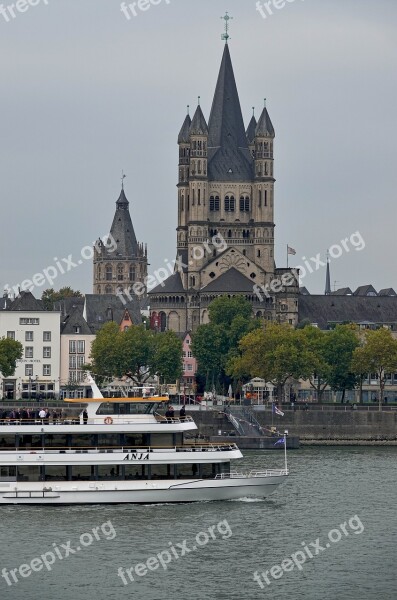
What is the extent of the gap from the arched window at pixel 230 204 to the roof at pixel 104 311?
573 inches

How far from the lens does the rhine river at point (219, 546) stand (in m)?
54.6

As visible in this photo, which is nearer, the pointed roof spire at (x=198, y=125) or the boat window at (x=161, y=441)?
the boat window at (x=161, y=441)

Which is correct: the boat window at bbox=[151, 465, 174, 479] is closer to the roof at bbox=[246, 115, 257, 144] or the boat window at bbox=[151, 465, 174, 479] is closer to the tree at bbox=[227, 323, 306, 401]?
the tree at bbox=[227, 323, 306, 401]

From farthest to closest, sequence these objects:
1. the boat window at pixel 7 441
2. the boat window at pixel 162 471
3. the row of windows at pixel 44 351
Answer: the row of windows at pixel 44 351
the boat window at pixel 7 441
the boat window at pixel 162 471

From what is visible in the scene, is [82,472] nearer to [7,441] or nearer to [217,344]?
[7,441]

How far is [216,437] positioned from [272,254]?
66.3 meters

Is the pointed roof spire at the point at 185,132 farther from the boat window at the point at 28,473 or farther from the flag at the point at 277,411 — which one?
the boat window at the point at 28,473

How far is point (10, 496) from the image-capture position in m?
71.3

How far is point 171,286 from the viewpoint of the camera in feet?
573

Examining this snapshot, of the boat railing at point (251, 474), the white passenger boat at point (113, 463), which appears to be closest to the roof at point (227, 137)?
the boat railing at point (251, 474)

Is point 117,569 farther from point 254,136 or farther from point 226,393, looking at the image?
point 254,136

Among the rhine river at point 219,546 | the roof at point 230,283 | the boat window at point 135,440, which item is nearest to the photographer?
the rhine river at point 219,546

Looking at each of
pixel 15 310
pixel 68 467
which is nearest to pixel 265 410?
pixel 15 310

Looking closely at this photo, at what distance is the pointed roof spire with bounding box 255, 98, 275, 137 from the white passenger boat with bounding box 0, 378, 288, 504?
107 meters
